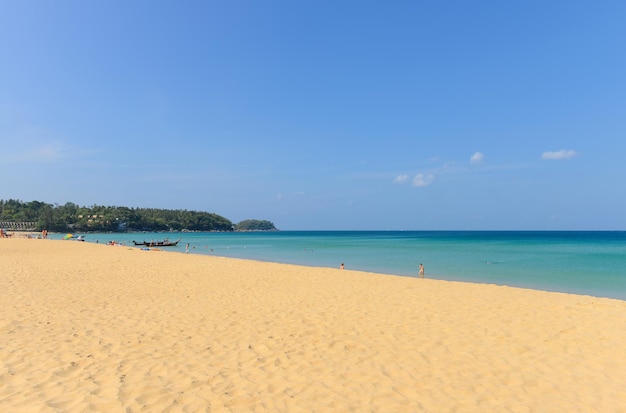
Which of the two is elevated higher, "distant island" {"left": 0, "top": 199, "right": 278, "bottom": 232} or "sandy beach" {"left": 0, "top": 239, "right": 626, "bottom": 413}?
"distant island" {"left": 0, "top": 199, "right": 278, "bottom": 232}

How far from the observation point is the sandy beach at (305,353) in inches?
180

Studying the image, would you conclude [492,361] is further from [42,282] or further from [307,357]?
[42,282]

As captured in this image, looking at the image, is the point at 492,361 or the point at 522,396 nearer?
the point at 522,396

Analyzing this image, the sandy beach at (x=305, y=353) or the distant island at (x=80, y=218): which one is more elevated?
the distant island at (x=80, y=218)

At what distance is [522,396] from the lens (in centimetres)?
488

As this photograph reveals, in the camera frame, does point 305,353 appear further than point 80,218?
No

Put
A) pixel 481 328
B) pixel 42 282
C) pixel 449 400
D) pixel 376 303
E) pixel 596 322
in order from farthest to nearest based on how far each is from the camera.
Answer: pixel 42 282
pixel 376 303
pixel 596 322
pixel 481 328
pixel 449 400

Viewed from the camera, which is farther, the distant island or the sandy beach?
the distant island

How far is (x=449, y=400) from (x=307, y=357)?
2.33 meters

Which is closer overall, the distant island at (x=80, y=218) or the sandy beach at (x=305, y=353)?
the sandy beach at (x=305, y=353)

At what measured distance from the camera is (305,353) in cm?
631

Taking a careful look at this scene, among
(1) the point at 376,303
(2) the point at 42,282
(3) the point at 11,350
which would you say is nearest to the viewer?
(3) the point at 11,350

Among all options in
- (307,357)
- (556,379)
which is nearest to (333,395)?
(307,357)

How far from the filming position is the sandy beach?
15.0ft
